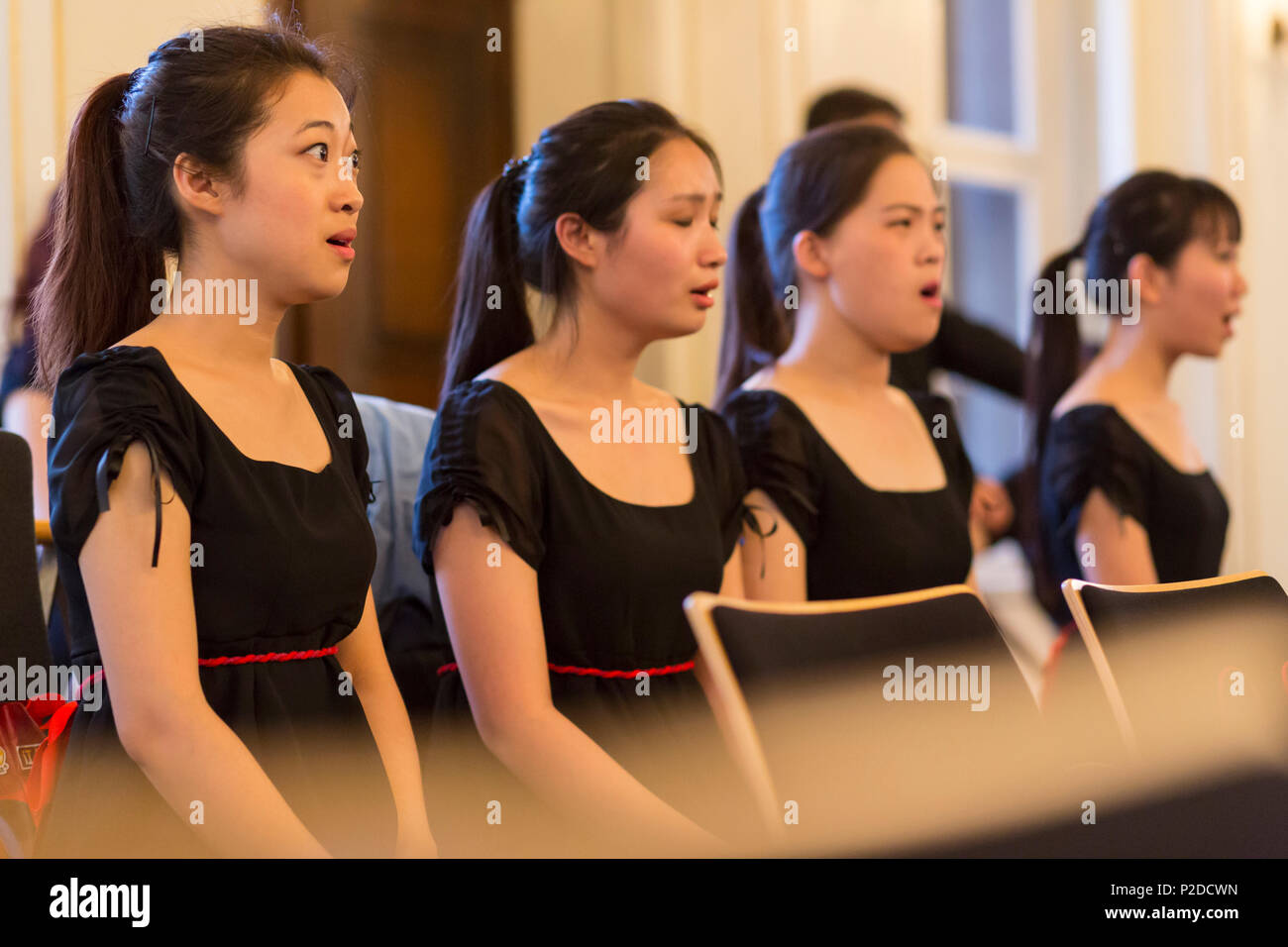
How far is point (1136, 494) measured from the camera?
7.72 feet

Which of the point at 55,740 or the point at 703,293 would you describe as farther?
the point at 703,293

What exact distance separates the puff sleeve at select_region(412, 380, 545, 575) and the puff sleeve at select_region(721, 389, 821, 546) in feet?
1.39

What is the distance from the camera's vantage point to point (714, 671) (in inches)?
48.1

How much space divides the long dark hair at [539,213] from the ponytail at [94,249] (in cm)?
48

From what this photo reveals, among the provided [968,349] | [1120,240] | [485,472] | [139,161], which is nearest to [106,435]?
[139,161]

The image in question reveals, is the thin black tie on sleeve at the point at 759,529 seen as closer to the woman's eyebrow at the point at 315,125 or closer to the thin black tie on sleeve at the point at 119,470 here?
the woman's eyebrow at the point at 315,125

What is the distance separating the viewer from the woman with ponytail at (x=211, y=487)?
1.24 meters

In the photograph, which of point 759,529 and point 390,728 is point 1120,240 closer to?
point 759,529

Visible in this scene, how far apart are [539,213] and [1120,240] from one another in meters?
1.29

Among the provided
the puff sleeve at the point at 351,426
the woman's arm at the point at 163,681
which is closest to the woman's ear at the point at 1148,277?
the puff sleeve at the point at 351,426

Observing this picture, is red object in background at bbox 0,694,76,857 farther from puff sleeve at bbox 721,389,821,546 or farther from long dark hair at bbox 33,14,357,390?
puff sleeve at bbox 721,389,821,546
